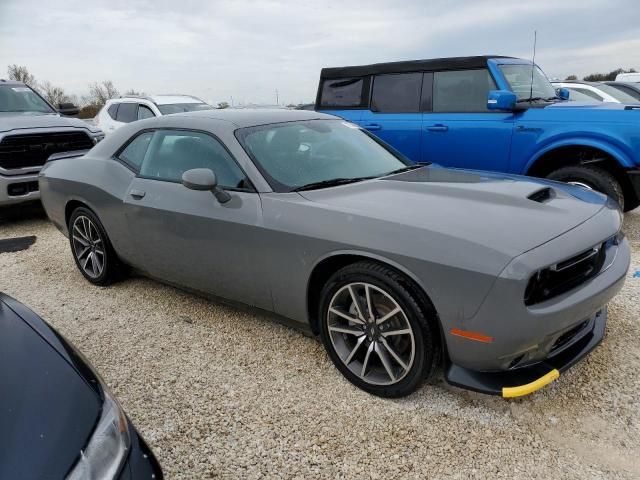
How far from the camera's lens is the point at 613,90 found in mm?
9852

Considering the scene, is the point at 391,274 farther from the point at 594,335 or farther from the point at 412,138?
the point at 412,138

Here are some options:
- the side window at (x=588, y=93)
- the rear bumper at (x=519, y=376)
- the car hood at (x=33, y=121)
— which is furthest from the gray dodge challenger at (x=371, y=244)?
the side window at (x=588, y=93)

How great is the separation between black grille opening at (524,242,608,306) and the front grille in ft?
21.5

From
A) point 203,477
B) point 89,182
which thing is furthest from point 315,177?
point 89,182

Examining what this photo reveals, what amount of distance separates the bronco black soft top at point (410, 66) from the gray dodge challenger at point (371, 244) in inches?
103

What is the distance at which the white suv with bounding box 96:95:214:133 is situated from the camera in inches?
373

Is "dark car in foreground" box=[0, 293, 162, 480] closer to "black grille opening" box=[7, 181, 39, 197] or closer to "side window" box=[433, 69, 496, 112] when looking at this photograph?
"side window" box=[433, 69, 496, 112]

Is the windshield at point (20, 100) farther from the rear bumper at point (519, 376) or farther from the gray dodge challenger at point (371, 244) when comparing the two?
the rear bumper at point (519, 376)

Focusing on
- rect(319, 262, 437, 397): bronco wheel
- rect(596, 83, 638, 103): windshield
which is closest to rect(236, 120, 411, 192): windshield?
rect(319, 262, 437, 397): bronco wheel

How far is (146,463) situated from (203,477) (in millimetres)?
672

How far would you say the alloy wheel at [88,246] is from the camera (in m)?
4.14

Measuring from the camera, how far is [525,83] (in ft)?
19.1

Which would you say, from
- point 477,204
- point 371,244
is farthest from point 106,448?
point 477,204

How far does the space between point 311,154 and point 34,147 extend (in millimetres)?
5039
